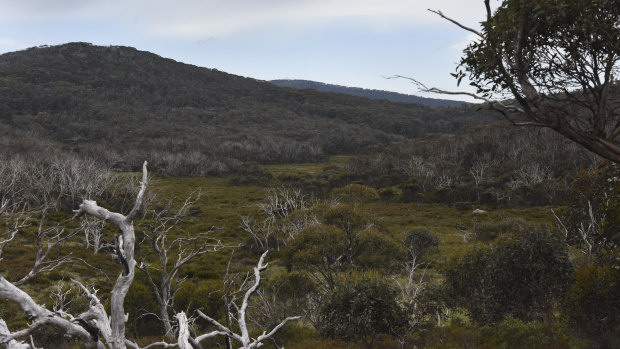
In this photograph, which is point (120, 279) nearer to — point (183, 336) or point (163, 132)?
point (183, 336)

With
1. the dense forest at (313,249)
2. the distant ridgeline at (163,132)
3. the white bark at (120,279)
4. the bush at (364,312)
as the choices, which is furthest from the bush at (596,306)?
the distant ridgeline at (163,132)

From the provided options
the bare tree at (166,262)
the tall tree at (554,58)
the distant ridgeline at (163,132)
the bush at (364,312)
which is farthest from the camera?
the distant ridgeline at (163,132)

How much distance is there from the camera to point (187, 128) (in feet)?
553

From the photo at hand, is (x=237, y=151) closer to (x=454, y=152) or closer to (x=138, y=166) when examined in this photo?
(x=138, y=166)

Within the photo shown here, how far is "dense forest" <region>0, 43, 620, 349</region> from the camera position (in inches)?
412

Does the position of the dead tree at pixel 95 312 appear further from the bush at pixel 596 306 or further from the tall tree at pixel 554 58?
the bush at pixel 596 306

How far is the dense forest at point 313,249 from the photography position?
34.3 ft

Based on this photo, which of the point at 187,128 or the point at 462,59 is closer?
the point at 462,59

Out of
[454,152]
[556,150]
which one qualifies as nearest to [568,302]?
[556,150]

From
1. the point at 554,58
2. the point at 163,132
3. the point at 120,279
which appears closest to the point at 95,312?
the point at 120,279

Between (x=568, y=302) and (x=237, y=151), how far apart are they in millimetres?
131713

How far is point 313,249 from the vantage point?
22047 millimetres

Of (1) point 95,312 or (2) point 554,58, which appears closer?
(1) point 95,312

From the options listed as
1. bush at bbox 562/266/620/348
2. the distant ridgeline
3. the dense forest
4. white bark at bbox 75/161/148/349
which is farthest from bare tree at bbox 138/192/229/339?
the distant ridgeline
